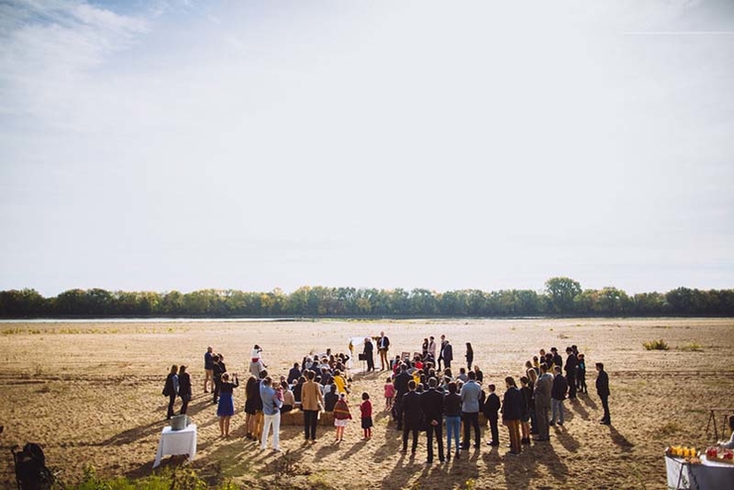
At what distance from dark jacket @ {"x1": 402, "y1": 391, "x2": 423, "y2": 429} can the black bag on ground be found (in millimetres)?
7900

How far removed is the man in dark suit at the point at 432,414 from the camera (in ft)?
38.3

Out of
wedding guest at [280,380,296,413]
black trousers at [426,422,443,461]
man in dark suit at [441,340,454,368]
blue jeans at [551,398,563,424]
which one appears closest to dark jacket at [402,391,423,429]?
black trousers at [426,422,443,461]

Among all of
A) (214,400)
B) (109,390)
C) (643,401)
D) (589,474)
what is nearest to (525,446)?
(589,474)

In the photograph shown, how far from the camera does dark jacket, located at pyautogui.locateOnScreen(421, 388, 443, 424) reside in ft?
39.1

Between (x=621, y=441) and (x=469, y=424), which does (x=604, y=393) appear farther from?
(x=469, y=424)

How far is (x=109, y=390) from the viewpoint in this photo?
21094mm

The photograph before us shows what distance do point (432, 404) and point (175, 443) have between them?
6357 millimetres

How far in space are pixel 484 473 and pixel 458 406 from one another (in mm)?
1735

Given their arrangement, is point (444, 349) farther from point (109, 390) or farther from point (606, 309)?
point (606, 309)

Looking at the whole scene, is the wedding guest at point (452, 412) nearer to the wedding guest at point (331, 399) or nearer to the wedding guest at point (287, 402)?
the wedding guest at point (331, 399)

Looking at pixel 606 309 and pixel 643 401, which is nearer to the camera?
pixel 643 401

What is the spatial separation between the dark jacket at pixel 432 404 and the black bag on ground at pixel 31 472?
8.26m

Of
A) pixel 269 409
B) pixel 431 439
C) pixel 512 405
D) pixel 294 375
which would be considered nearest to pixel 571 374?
pixel 512 405

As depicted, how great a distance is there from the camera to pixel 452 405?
39.7 feet
